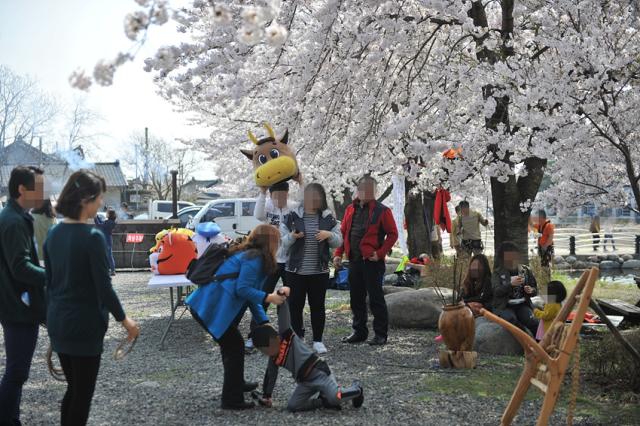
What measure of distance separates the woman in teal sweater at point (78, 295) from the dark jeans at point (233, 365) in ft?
4.35

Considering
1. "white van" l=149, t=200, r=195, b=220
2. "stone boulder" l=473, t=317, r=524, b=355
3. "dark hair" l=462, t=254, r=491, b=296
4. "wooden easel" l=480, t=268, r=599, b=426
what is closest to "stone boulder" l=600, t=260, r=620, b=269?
"dark hair" l=462, t=254, r=491, b=296

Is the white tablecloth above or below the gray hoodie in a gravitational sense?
above

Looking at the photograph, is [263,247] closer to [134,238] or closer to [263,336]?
[263,336]

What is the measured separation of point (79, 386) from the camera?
3.69 m

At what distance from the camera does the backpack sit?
16.2 ft

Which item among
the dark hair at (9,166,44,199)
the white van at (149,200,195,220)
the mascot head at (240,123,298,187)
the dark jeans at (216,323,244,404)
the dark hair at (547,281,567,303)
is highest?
the white van at (149,200,195,220)

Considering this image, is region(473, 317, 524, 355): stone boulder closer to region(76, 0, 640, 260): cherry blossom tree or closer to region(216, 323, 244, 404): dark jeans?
region(76, 0, 640, 260): cherry blossom tree

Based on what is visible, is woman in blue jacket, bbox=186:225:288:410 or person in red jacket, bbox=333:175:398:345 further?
person in red jacket, bbox=333:175:398:345

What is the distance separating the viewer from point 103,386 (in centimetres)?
591

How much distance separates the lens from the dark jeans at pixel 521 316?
7.09 metres

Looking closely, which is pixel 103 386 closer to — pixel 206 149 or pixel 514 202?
pixel 514 202

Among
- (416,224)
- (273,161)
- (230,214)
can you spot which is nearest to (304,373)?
(273,161)

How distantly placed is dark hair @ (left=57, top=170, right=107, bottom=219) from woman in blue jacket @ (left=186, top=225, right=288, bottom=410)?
133cm

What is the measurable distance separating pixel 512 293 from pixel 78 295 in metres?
4.71
